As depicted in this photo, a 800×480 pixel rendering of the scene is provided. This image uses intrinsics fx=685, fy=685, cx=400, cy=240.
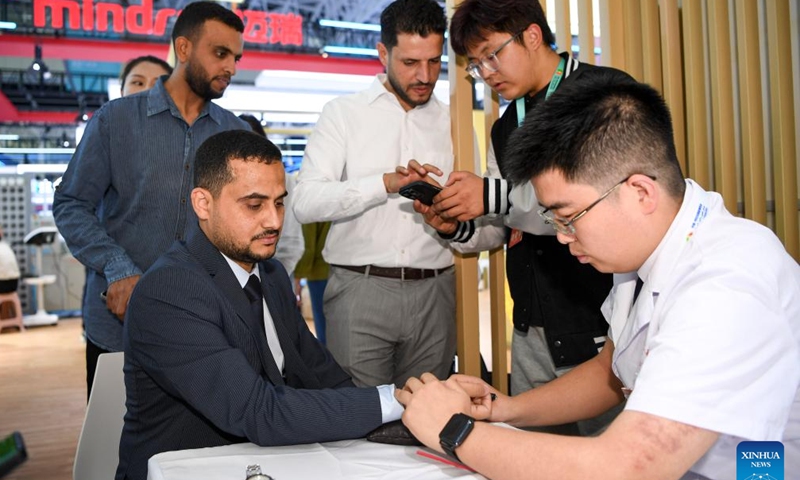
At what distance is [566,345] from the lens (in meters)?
2.20

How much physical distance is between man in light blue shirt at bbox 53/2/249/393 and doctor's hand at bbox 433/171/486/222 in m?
0.99

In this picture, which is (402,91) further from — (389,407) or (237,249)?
(389,407)

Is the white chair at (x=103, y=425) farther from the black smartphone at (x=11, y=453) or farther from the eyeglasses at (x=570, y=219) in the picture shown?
the eyeglasses at (x=570, y=219)

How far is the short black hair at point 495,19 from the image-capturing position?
2.26 meters

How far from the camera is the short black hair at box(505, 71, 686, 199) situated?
1.24 meters

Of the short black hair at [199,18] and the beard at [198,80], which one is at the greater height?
the short black hair at [199,18]

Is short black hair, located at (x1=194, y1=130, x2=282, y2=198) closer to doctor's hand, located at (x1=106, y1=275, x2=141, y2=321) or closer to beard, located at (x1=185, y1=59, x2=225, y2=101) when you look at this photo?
doctor's hand, located at (x1=106, y1=275, x2=141, y2=321)

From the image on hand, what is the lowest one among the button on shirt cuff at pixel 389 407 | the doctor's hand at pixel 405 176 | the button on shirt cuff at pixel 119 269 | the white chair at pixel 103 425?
the white chair at pixel 103 425

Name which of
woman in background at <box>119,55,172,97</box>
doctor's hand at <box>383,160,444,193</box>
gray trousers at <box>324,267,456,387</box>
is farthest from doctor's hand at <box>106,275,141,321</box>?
woman in background at <box>119,55,172,97</box>

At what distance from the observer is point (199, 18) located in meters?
2.72

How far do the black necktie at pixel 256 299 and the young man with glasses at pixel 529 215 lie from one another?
2.32ft

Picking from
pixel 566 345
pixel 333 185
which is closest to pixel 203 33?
pixel 333 185

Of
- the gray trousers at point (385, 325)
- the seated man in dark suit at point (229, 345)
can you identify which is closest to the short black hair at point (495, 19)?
the seated man in dark suit at point (229, 345)

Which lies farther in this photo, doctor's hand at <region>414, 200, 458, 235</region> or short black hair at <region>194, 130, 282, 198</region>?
doctor's hand at <region>414, 200, 458, 235</region>
